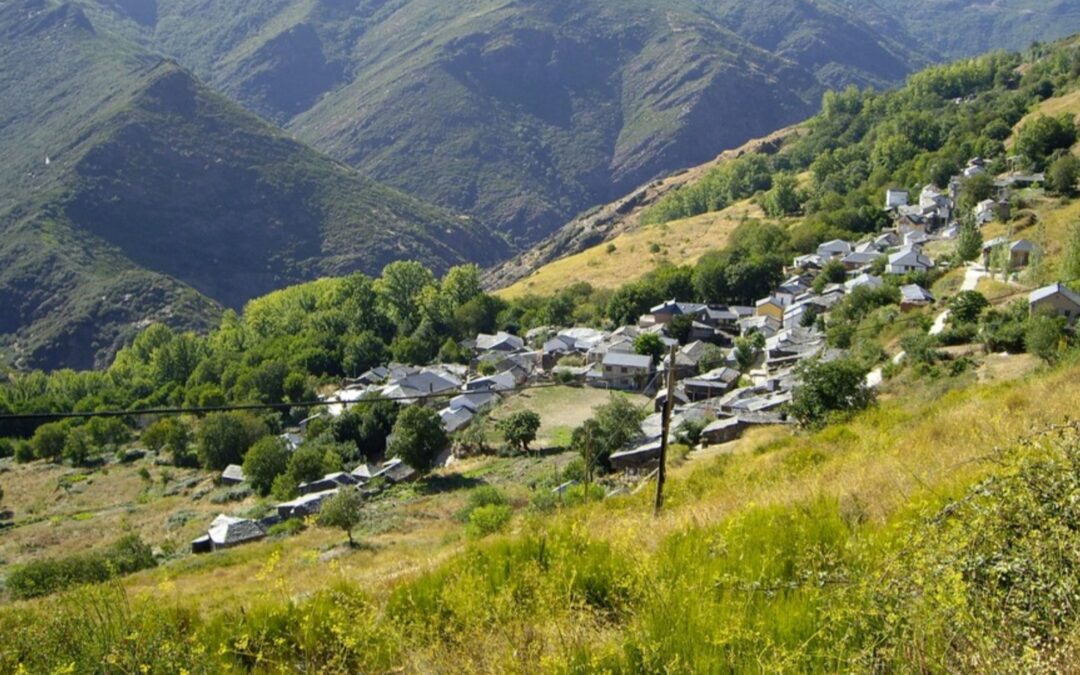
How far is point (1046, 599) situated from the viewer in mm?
3049

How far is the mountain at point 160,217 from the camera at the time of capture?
9344 centimetres

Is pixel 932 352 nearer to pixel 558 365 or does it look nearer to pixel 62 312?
pixel 558 365

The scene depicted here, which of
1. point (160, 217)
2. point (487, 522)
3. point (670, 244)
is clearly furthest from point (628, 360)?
point (160, 217)

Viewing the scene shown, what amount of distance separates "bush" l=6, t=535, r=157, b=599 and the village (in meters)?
2.50

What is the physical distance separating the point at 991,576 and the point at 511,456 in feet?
98.2

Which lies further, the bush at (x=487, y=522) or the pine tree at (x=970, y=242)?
the pine tree at (x=970, y=242)

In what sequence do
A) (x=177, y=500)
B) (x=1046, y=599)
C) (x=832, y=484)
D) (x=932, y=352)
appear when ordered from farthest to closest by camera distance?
(x=177, y=500) → (x=932, y=352) → (x=832, y=484) → (x=1046, y=599)

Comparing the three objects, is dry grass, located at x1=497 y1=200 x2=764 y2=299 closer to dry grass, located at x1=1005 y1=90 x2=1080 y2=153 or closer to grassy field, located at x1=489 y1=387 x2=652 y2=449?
dry grass, located at x1=1005 y1=90 x2=1080 y2=153

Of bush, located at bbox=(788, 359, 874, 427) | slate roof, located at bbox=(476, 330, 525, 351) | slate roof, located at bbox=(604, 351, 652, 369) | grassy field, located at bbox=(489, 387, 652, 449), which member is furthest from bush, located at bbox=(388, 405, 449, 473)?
slate roof, located at bbox=(476, 330, 525, 351)

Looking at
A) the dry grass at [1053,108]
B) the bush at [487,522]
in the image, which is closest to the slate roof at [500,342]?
the bush at [487,522]

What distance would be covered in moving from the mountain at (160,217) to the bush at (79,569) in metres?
72.3

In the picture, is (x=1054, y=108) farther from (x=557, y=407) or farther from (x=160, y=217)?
(x=160, y=217)

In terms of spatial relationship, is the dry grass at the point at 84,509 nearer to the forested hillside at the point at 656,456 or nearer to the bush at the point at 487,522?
the forested hillside at the point at 656,456

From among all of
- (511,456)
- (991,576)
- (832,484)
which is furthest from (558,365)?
(991,576)
